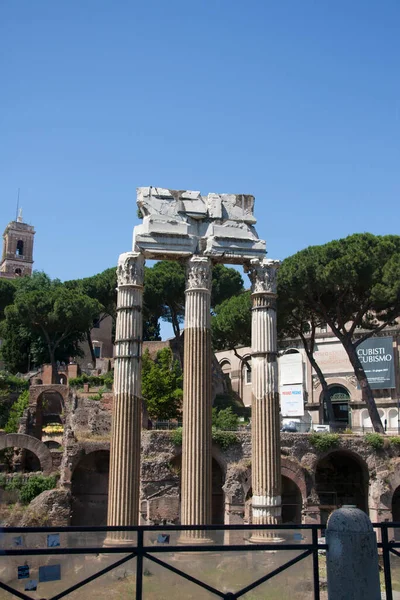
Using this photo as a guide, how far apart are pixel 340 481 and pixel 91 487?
9.74m

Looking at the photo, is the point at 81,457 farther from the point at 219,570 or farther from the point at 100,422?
the point at 219,570

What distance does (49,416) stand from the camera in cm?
3734

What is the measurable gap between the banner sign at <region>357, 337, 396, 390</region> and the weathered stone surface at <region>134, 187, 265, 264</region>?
76.5ft

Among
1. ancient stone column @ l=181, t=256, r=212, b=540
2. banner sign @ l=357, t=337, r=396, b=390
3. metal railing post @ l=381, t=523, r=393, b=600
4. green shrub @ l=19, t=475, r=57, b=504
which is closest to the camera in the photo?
metal railing post @ l=381, t=523, r=393, b=600

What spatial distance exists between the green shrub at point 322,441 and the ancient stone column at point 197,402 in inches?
394

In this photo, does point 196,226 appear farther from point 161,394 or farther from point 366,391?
point 161,394

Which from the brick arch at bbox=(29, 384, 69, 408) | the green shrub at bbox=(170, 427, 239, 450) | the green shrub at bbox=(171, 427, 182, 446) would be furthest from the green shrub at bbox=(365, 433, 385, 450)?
the brick arch at bbox=(29, 384, 69, 408)

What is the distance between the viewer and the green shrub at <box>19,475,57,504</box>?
80.1 feet

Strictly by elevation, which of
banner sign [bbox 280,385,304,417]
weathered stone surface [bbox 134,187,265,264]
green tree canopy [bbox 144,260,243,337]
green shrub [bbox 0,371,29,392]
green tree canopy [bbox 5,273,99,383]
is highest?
green tree canopy [bbox 144,260,243,337]

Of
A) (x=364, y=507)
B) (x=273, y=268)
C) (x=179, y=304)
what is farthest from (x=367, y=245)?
(x=179, y=304)

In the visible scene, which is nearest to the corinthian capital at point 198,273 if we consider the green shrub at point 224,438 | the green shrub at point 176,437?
the green shrub at point 176,437

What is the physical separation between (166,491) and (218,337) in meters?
15.5

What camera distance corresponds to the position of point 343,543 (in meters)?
4.97

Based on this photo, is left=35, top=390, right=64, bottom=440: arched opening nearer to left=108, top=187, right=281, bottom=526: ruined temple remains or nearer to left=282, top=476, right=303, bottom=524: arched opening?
left=282, top=476, right=303, bottom=524: arched opening
